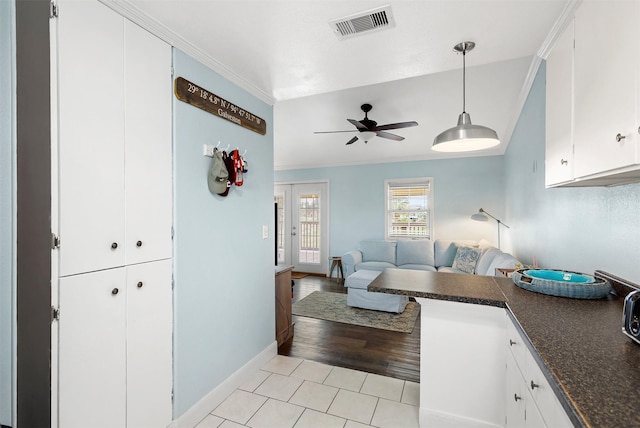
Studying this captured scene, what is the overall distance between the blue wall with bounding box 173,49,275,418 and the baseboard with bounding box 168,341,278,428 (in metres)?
0.04

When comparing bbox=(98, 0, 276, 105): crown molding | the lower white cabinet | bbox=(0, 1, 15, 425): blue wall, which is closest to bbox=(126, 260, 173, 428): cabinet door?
the lower white cabinet

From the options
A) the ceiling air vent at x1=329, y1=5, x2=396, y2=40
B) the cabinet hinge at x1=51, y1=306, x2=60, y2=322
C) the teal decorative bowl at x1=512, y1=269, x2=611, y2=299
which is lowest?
the cabinet hinge at x1=51, y1=306, x2=60, y2=322

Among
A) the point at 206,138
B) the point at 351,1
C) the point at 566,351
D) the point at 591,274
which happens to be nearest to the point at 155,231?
the point at 206,138

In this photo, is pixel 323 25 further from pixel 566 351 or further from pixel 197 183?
pixel 566 351

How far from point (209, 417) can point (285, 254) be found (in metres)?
5.02

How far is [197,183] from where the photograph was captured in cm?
201

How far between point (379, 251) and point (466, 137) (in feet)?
12.9

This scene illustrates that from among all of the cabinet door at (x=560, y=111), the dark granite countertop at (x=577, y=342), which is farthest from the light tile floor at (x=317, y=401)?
the cabinet door at (x=560, y=111)

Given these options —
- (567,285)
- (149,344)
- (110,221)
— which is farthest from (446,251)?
(110,221)

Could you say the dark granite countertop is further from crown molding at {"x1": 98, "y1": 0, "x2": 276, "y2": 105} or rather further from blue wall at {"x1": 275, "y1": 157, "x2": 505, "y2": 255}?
blue wall at {"x1": 275, "y1": 157, "x2": 505, "y2": 255}

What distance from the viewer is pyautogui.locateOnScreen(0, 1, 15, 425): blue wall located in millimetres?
1140

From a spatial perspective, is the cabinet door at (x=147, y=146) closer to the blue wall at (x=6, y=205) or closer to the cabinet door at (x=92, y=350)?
A: the cabinet door at (x=92, y=350)

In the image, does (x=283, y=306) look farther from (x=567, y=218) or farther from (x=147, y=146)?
(x=567, y=218)

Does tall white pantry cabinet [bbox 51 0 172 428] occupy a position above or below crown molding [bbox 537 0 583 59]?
below
